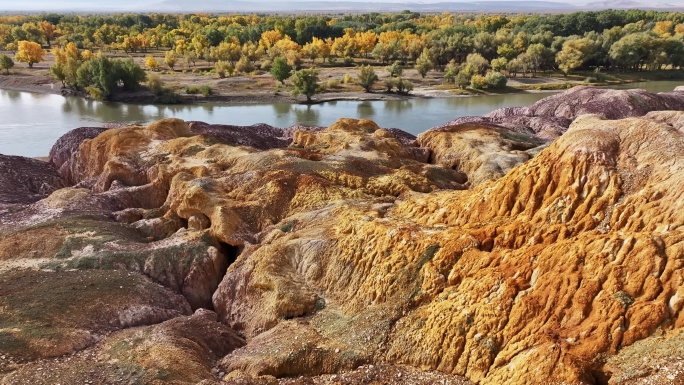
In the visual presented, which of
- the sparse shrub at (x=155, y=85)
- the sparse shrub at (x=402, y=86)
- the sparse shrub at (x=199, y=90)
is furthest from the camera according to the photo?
the sparse shrub at (x=402, y=86)

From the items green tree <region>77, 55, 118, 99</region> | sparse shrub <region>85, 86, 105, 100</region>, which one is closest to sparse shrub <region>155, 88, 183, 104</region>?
green tree <region>77, 55, 118, 99</region>

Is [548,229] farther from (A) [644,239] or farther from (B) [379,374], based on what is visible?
(B) [379,374]

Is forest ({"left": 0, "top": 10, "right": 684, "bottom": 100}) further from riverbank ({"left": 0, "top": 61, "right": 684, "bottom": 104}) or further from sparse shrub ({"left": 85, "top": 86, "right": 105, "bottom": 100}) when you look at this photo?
riverbank ({"left": 0, "top": 61, "right": 684, "bottom": 104})

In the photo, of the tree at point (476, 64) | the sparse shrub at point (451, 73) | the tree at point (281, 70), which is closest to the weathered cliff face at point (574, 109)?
the tree at point (476, 64)

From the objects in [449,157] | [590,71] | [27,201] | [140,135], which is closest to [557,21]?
[590,71]

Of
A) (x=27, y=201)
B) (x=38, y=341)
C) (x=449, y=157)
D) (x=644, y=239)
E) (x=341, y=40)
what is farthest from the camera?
(x=341, y=40)

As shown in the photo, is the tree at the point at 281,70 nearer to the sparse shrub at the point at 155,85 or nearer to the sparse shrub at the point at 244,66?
the sparse shrub at the point at 244,66
